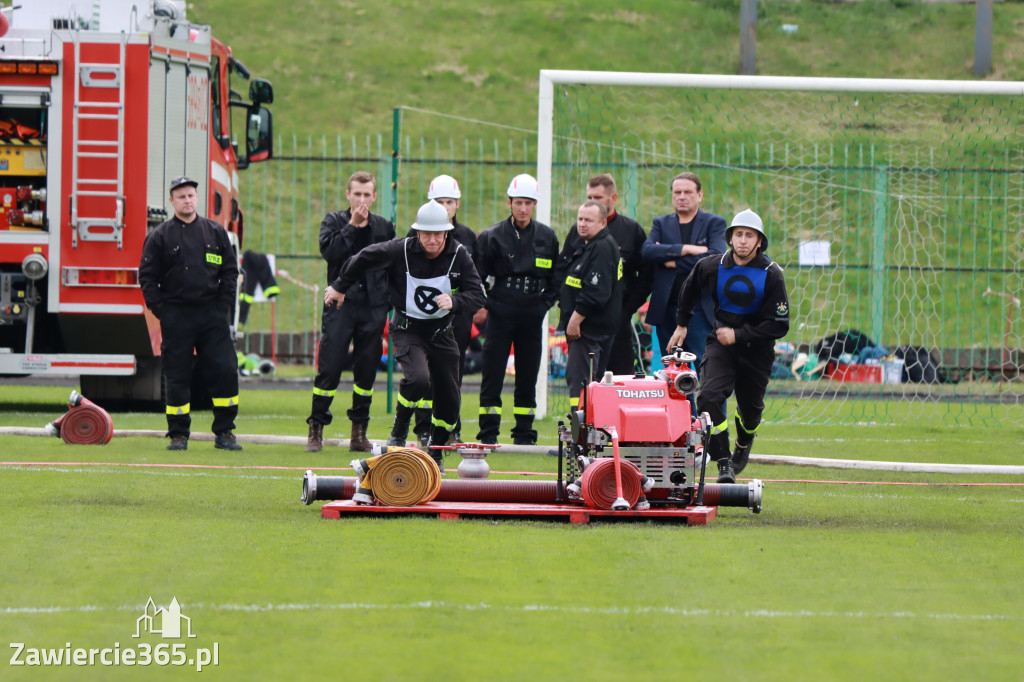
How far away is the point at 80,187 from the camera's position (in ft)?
45.8

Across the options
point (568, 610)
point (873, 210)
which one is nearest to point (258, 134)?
point (873, 210)

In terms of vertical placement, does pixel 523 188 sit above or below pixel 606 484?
above

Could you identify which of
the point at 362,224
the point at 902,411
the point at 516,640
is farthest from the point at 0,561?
the point at 902,411

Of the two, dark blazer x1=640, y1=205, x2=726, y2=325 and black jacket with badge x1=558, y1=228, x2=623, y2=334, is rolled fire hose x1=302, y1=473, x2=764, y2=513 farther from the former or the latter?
dark blazer x1=640, y1=205, x2=726, y2=325

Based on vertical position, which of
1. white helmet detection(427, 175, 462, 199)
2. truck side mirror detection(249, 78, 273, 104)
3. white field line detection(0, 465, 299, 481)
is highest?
truck side mirror detection(249, 78, 273, 104)

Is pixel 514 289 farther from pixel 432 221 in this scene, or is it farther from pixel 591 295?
pixel 432 221

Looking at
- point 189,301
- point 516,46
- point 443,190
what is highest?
point 516,46

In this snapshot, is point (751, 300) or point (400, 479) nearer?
point (400, 479)

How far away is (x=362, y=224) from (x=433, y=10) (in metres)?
35.4

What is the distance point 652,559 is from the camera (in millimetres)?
6688

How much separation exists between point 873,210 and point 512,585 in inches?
557

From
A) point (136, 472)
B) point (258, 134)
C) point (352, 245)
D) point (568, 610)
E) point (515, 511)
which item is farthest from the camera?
point (258, 134)

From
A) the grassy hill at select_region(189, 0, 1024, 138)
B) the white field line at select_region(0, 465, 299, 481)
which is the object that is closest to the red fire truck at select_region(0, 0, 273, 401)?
the white field line at select_region(0, 465, 299, 481)

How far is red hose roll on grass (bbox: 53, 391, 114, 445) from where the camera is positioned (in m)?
11.9
